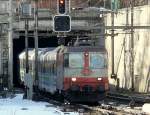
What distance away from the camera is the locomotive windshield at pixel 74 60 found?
31.3 meters

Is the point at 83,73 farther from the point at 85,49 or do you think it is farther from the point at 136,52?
the point at 136,52

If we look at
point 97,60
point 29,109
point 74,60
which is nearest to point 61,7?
point 29,109

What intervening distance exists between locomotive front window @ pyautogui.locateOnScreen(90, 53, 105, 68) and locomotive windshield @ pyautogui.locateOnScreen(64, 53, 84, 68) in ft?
1.60

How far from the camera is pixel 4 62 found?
7181 centimetres

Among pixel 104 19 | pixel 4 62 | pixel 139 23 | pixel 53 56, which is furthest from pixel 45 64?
pixel 4 62

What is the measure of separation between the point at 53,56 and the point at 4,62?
1503 inches

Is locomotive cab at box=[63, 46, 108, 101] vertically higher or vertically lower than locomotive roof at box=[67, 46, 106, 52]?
lower

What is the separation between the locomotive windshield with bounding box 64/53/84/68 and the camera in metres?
31.3

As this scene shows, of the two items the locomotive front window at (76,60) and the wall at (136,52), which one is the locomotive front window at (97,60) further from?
the wall at (136,52)


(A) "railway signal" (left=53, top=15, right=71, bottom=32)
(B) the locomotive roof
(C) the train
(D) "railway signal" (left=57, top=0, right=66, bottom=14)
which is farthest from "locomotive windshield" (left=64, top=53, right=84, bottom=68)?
(D) "railway signal" (left=57, top=0, right=66, bottom=14)

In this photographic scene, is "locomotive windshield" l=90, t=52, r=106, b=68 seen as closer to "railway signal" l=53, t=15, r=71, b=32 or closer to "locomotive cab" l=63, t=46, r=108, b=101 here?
"locomotive cab" l=63, t=46, r=108, b=101

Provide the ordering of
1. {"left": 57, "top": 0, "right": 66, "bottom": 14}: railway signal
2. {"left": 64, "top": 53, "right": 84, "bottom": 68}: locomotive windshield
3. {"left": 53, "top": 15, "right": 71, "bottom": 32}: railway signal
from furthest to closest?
{"left": 64, "top": 53, "right": 84, "bottom": 68}: locomotive windshield → {"left": 53, "top": 15, "right": 71, "bottom": 32}: railway signal → {"left": 57, "top": 0, "right": 66, "bottom": 14}: railway signal

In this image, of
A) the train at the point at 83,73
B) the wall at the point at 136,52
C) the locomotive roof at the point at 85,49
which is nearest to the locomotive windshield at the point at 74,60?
the train at the point at 83,73

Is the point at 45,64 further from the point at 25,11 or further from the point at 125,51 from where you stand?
the point at 125,51
